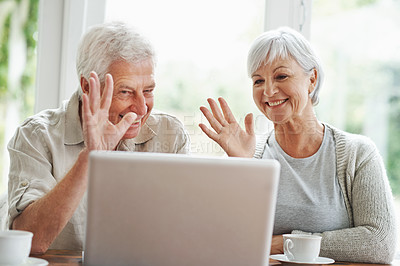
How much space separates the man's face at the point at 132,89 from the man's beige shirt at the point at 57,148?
0.12 m

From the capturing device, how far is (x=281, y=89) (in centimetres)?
202

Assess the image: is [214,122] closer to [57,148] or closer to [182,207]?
[57,148]

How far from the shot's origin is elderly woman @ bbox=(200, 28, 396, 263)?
1730 mm

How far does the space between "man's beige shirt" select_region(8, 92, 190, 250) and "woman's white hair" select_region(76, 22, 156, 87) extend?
14cm

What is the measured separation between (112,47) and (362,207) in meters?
1.02

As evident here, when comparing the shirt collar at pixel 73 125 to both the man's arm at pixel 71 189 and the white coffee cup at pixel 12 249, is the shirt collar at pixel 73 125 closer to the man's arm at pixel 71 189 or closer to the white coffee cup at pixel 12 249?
the man's arm at pixel 71 189

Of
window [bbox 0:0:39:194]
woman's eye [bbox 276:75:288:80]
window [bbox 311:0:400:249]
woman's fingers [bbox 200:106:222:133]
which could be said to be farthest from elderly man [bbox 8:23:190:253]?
A: window [bbox 311:0:400:249]

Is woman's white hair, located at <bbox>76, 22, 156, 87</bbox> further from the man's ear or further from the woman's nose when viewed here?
the woman's nose

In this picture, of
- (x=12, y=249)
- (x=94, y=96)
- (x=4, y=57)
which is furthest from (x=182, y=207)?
(x=4, y=57)

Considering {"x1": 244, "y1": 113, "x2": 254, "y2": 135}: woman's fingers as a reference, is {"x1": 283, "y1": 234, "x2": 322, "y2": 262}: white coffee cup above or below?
below

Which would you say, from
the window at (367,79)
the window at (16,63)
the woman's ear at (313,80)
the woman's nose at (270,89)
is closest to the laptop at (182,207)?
the woman's nose at (270,89)

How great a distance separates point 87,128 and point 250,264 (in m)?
0.65

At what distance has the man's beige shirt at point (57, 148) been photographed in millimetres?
1549

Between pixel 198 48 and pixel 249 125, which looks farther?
pixel 198 48
